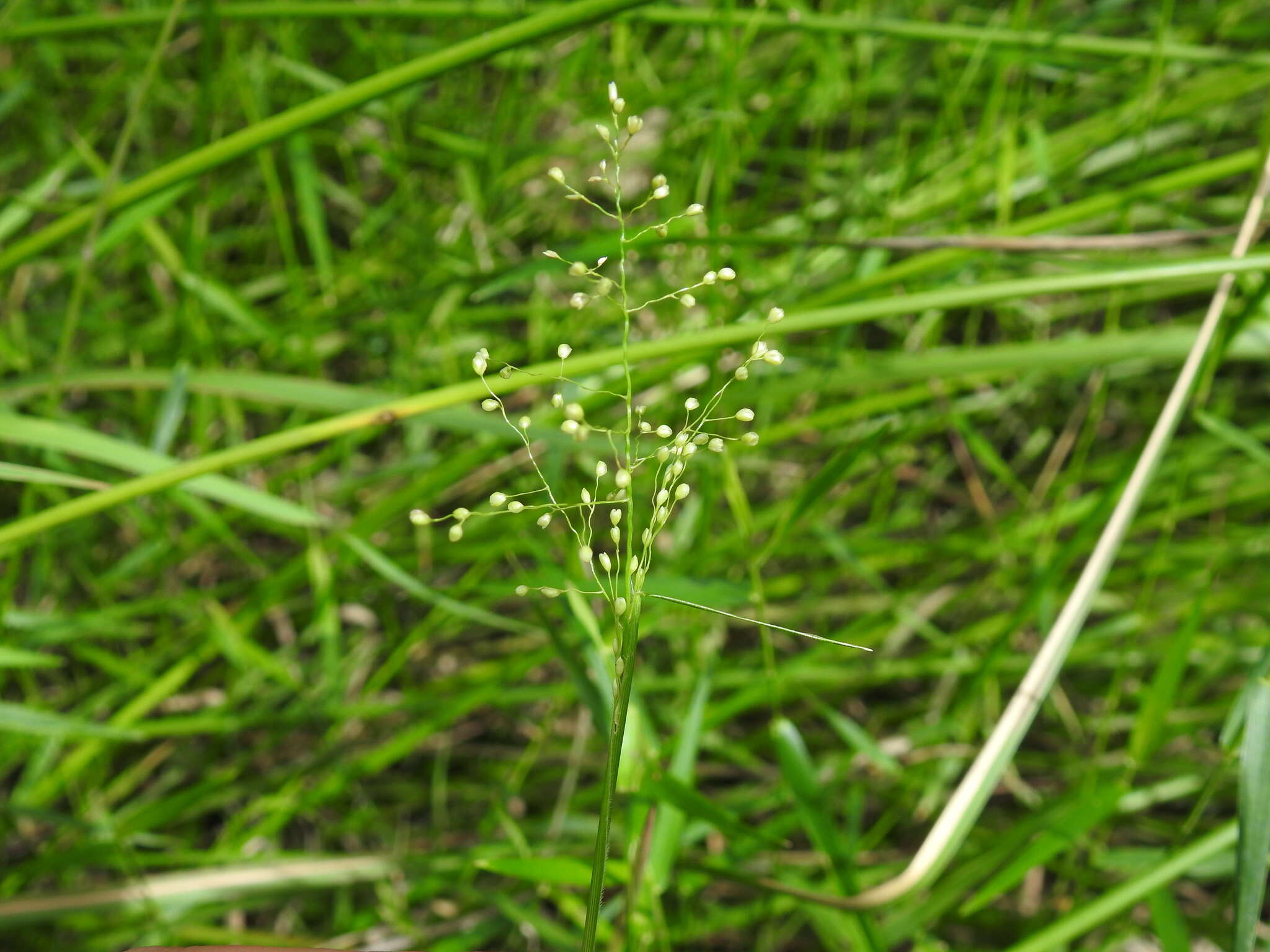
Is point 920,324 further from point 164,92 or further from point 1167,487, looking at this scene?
point 164,92

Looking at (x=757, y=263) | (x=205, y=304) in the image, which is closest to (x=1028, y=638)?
(x=757, y=263)

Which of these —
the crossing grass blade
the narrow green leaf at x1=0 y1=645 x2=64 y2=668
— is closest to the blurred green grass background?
the narrow green leaf at x1=0 y1=645 x2=64 y2=668

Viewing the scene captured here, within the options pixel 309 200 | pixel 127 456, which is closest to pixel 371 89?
pixel 127 456

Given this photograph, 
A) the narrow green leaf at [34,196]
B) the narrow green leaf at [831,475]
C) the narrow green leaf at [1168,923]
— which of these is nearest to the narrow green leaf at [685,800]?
the narrow green leaf at [831,475]

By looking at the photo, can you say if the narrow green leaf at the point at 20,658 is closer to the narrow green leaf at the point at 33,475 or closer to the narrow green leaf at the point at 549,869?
the narrow green leaf at the point at 33,475

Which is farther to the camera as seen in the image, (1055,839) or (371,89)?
(1055,839)

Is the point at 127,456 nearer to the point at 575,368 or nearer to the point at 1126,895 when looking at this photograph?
the point at 575,368
